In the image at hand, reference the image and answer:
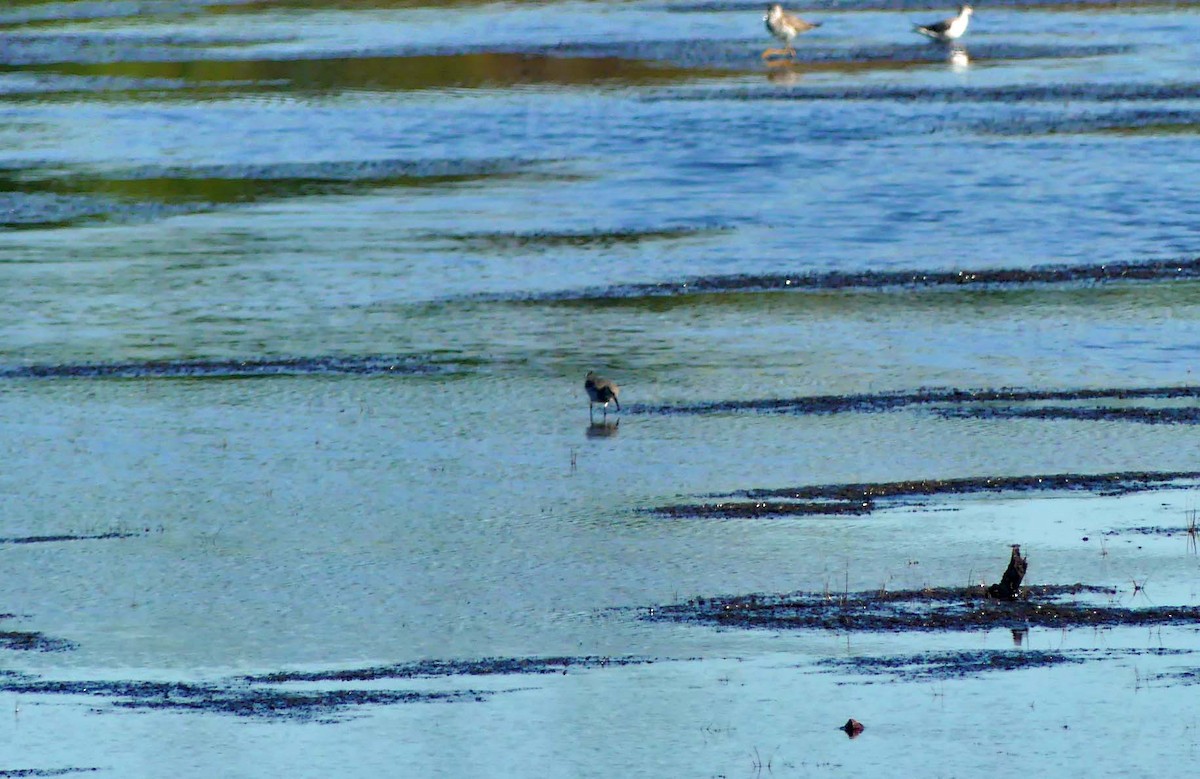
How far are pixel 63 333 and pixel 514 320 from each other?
10.7 feet

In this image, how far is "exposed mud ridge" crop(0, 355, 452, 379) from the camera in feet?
54.0

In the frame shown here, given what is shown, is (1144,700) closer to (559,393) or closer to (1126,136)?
(559,393)

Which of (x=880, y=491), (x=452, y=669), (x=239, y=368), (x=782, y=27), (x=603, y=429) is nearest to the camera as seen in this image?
(x=452, y=669)

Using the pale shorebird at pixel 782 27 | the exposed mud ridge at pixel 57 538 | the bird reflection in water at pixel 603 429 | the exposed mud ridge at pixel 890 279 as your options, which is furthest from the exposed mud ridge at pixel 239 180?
the exposed mud ridge at pixel 57 538

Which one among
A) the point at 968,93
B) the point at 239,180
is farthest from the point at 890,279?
the point at 968,93

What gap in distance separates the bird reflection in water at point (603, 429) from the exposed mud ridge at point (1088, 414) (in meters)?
1.88

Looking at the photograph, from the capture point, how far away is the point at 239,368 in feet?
54.7

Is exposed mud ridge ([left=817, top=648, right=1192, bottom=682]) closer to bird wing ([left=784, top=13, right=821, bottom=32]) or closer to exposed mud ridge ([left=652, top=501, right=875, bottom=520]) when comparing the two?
exposed mud ridge ([left=652, top=501, right=875, bottom=520])

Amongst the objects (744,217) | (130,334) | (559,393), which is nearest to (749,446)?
(559,393)

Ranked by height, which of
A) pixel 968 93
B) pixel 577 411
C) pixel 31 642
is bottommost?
pixel 968 93

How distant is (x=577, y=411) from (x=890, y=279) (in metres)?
5.08

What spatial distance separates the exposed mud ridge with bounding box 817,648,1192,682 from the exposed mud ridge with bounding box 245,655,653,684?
2.82 feet

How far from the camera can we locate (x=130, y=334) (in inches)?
712

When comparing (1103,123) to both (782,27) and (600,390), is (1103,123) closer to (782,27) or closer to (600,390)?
(782,27)
